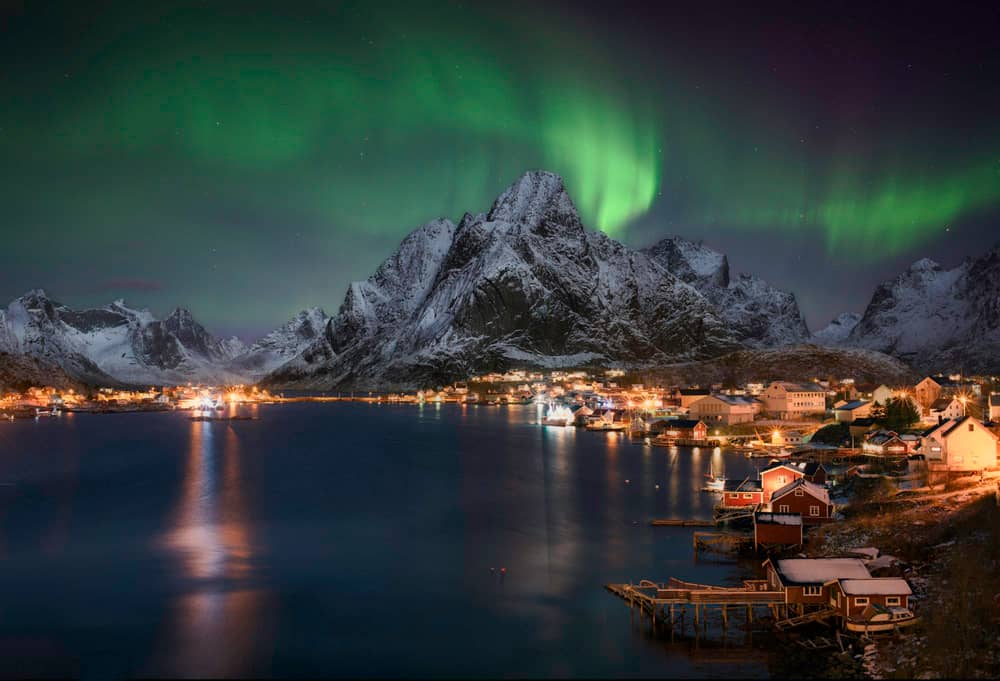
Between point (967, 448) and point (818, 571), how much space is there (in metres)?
25.0

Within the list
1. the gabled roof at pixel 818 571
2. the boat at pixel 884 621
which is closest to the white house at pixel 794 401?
the gabled roof at pixel 818 571

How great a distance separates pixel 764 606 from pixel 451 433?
8400 cm

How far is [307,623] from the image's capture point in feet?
95.0

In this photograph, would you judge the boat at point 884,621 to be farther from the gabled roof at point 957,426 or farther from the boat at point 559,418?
the boat at point 559,418

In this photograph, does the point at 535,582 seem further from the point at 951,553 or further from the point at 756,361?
the point at 756,361

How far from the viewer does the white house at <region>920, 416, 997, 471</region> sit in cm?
4584

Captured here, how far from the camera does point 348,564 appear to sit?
124ft

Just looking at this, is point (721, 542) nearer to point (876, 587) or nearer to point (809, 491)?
point (809, 491)

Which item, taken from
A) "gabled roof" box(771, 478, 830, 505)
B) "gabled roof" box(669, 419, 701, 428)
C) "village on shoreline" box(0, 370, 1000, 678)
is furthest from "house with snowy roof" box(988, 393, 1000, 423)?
"gabled roof" box(771, 478, 830, 505)

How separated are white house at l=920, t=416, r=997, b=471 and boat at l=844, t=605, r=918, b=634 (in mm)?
24950

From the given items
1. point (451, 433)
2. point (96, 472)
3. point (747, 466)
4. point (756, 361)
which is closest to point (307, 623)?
point (747, 466)

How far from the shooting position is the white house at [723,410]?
309 feet

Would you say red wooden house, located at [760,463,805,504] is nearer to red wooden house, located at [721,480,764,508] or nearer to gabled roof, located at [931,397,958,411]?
→ red wooden house, located at [721,480,764,508]

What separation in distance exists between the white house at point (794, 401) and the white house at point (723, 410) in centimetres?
314
